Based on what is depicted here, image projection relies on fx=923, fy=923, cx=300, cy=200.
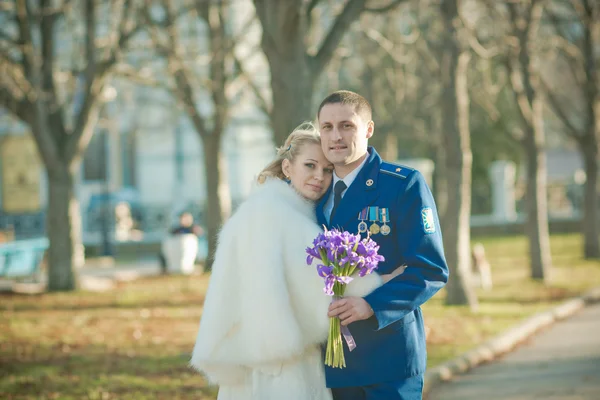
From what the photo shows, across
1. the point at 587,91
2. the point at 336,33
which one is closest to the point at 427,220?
the point at 336,33

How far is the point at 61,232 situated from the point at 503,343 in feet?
31.2

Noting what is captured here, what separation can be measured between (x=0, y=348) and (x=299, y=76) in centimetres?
481

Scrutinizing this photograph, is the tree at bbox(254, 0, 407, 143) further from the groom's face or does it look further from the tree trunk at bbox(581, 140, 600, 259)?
the tree trunk at bbox(581, 140, 600, 259)

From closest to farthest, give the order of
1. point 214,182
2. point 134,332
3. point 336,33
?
point 336,33, point 134,332, point 214,182

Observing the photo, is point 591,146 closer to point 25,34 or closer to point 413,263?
point 25,34

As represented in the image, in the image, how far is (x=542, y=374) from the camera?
31.2 ft

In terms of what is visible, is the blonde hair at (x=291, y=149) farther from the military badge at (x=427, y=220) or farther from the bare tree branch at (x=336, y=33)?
the bare tree branch at (x=336, y=33)

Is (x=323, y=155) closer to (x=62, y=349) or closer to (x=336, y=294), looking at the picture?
(x=336, y=294)

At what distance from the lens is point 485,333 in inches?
478

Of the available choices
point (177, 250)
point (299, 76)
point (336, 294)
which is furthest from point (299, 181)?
point (177, 250)

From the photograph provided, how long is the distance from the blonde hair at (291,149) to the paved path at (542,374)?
14.4 feet

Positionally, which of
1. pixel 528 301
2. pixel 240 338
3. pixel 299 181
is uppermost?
pixel 299 181

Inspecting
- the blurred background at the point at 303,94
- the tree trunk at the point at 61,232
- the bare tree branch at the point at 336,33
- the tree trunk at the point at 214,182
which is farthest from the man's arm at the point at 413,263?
the tree trunk at the point at 214,182

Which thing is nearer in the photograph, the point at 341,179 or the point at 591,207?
the point at 341,179
